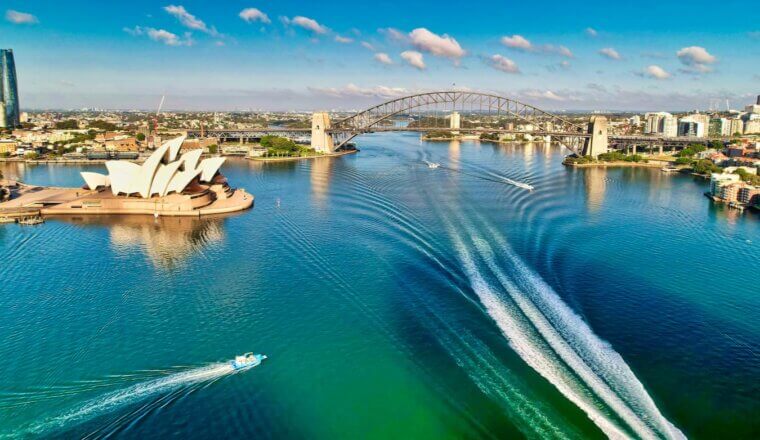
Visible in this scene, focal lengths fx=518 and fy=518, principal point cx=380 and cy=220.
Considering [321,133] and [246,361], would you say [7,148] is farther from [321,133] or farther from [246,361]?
[246,361]

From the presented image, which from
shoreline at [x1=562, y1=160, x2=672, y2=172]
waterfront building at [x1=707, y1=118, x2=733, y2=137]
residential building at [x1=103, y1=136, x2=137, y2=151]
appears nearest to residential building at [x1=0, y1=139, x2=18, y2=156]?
residential building at [x1=103, y1=136, x2=137, y2=151]

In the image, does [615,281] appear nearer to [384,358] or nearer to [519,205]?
[384,358]

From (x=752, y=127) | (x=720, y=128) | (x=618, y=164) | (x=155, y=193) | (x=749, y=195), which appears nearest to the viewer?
(x=155, y=193)

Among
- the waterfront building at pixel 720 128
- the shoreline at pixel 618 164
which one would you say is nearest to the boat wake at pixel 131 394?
the shoreline at pixel 618 164

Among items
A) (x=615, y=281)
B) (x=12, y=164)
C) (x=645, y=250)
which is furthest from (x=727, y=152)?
(x=12, y=164)

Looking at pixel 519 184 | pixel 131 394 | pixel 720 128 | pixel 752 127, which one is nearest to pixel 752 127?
pixel 752 127

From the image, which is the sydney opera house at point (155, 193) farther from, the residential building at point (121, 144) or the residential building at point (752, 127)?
the residential building at point (752, 127)
